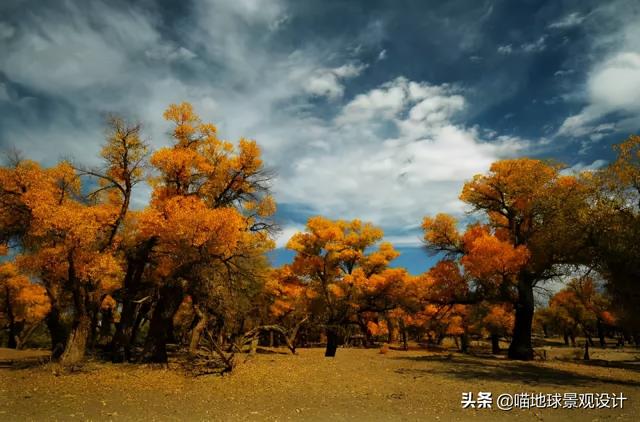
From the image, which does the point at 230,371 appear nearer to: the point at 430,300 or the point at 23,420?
the point at 23,420

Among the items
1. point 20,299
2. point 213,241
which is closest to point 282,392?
point 213,241

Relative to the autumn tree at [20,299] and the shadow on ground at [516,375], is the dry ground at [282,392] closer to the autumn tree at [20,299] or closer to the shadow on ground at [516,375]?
the shadow on ground at [516,375]

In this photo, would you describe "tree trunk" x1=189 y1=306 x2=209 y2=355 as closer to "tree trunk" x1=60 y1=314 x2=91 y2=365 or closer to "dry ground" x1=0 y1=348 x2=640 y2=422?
"dry ground" x1=0 y1=348 x2=640 y2=422

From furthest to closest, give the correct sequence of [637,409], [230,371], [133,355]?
[133,355] → [230,371] → [637,409]

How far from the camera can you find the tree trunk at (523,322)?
2519 cm

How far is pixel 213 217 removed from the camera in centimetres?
1736

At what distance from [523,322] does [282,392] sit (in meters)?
19.3

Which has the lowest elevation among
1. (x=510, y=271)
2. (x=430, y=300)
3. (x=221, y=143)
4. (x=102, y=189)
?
(x=430, y=300)

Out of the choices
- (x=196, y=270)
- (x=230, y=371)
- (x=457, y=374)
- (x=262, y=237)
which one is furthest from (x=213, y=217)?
(x=457, y=374)

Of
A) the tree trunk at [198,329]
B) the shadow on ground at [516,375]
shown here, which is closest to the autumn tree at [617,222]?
the shadow on ground at [516,375]

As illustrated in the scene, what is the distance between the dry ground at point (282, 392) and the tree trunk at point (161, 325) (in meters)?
1.00

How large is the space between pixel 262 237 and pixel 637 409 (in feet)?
53.7

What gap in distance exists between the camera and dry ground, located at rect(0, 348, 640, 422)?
10.2 m

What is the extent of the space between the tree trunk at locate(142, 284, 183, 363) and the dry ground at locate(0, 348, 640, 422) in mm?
996
